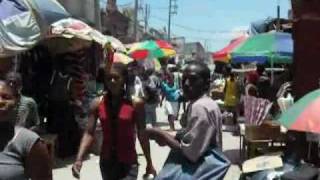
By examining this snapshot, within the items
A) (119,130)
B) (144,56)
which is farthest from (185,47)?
(119,130)

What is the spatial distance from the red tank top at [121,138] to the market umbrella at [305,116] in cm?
125

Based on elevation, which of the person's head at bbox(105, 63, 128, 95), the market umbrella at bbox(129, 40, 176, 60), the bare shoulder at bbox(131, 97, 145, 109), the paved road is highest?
the person's head at bbox(105, 63, 128, 95)

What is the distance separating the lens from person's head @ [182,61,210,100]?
4.40 meters

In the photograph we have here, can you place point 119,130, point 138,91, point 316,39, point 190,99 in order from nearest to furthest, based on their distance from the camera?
point 190,99 < point 119,130 < point 316,39 < point 138,91

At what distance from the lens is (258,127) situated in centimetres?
1024

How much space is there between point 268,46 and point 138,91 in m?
4.90

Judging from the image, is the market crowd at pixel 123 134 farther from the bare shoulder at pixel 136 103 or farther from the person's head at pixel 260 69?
the person's head at pixel 260 69

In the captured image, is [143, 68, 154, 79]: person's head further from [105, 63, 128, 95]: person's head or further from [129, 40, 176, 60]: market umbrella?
[105, 63, 128, 95]: person's head

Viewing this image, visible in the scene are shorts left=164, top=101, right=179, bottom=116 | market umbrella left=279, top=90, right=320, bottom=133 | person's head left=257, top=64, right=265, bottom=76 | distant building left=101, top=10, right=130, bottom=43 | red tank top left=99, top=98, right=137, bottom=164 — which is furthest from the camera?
distant building left=101, top=10, right=130, bottom=43

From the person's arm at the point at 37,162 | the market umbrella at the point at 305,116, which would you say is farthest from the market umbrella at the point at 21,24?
the person's arm at the point at 37,162

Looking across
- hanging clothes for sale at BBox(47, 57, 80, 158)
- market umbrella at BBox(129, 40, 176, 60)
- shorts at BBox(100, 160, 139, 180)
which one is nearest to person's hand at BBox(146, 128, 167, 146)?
shorts at BBox(100, 160, 139, 180)

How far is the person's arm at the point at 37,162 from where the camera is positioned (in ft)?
10.8

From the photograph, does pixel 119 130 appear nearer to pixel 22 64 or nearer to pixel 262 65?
pixel 22 64

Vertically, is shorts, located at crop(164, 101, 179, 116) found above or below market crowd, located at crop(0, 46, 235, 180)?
below
